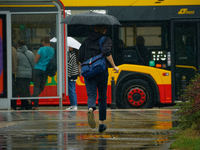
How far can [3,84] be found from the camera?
11445 millimetres

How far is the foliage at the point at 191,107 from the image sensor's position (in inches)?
242

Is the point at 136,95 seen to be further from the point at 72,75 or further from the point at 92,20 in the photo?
the point at 92,20

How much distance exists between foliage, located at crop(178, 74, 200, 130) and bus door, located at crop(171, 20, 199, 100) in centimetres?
657

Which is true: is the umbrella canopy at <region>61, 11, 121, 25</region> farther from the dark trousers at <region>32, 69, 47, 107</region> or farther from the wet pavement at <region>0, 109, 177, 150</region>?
the dark trousers at <region>32, 69, 47, 107</region>

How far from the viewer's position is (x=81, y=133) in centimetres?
680

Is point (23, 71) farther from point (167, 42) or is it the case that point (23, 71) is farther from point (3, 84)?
point (167, 42)

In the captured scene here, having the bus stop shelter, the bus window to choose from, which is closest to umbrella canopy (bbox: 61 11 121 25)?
the bus stop shelter

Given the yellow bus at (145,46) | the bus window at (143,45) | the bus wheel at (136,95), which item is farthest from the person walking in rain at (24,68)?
the bus wheel at (136,95)

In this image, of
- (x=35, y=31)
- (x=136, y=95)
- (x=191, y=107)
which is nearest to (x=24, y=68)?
(x=35, y=31)

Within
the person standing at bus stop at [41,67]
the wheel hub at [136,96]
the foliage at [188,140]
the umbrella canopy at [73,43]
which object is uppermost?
the umbrella canopy at [73,43]

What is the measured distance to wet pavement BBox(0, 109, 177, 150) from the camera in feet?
18.5

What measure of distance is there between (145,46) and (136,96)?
4.86ft

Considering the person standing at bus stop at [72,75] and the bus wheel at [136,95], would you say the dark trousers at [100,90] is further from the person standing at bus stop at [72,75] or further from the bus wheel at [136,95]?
the bus wheel at [136,95]

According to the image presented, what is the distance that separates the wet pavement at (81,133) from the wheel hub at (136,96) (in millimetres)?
3375
